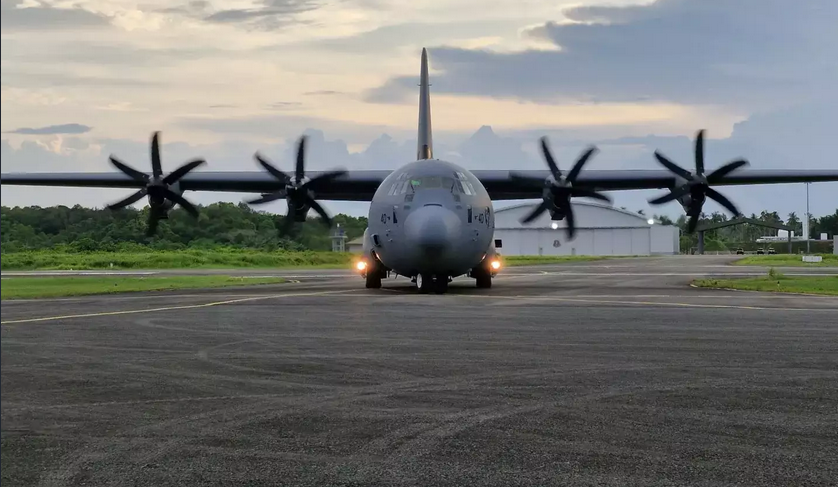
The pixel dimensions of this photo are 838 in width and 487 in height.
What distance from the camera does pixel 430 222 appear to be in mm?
24812

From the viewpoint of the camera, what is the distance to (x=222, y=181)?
3488 cm

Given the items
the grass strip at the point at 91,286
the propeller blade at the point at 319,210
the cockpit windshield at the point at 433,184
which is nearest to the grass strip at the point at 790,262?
the grass strip at the point at 91,286

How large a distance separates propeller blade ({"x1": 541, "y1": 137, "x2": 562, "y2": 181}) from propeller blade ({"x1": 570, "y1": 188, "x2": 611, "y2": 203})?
85 centimetres

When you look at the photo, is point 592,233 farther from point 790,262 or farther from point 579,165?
point 579,165

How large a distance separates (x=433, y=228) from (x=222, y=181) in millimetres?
13603

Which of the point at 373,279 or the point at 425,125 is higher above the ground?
the point at 425,125

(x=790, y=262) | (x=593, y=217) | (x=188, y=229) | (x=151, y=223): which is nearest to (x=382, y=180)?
(x=151, y=223)

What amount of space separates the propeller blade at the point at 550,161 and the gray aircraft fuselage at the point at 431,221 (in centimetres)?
494

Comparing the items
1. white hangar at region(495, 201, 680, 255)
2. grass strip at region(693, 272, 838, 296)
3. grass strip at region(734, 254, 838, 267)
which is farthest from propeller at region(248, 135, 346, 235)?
white hangar at region(495, 201, 680, 255)

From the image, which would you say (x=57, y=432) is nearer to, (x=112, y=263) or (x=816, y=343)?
(x=816, y=343)

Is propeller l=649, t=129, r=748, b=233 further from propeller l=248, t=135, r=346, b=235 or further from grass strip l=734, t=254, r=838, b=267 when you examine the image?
grass strip l=734, t=254, r=838, b=267

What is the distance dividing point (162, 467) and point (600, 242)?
108051mm

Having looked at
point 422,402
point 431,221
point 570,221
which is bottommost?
point 422,402

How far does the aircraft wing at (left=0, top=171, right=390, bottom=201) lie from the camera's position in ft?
111
